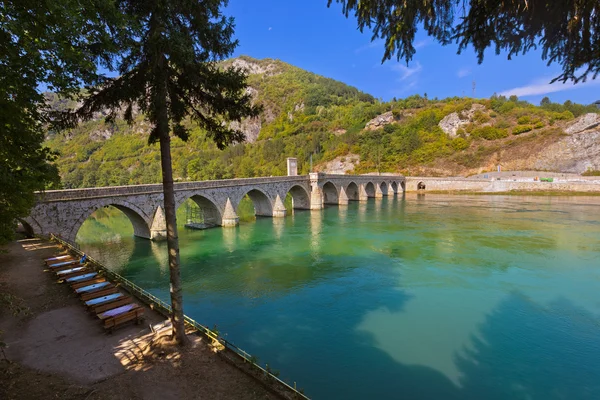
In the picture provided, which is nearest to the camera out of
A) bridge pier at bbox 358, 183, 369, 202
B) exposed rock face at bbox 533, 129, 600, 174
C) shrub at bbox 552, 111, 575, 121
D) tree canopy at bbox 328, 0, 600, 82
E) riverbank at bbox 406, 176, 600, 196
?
tree canopy at bbox 328, 0, 600, 82

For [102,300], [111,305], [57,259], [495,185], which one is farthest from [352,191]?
[111,305]

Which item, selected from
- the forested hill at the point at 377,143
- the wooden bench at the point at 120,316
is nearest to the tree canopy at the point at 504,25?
the wooden bench at the point at 120,316

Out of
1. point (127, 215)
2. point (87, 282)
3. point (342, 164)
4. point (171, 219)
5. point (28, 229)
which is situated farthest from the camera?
point (342, 164)

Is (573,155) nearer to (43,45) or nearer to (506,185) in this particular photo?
(506,185)

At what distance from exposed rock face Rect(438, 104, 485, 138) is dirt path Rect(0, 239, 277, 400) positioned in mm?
101693

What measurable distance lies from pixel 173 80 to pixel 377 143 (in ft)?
320

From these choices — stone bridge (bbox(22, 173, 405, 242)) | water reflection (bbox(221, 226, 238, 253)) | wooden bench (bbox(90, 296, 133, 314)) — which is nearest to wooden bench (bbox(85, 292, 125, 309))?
wooden bench (bbox(90, 296, 133, 314))

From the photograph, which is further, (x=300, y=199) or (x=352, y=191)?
(x=352, y=191)

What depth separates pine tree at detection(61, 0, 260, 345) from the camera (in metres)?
6.05

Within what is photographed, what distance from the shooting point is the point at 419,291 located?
15609mm

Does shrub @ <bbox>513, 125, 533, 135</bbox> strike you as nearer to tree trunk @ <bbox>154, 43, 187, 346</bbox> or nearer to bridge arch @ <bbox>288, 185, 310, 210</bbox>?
bridge arch @ <bbox>288, 185, 310, 210</bbox>

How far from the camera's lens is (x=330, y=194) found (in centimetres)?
5619

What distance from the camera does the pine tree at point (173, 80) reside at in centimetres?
605

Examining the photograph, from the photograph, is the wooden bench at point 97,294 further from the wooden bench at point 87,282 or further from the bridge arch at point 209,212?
the bridge arch at point 209,212
